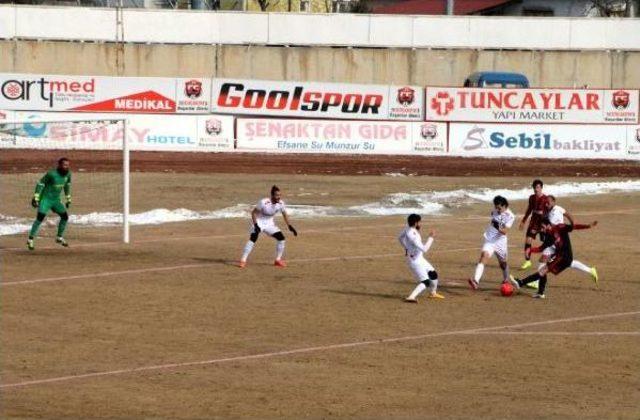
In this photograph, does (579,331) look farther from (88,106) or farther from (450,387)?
(88,106)

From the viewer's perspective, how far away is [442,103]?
56469 millimetres

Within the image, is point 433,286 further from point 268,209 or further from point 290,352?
point 290,352

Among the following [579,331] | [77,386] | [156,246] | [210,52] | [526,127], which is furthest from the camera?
[210,52]

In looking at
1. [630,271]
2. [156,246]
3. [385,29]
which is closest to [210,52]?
[385,29]

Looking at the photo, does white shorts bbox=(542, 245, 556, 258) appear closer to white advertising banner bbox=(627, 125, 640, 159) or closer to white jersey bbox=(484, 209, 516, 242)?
white jersey bbox=(484, 209, 516, 242)

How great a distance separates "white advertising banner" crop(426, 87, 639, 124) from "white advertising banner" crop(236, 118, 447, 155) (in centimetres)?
276

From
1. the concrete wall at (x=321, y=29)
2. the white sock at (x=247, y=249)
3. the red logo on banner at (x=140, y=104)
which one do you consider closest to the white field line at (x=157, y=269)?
the white sock at (x=247, y=249)

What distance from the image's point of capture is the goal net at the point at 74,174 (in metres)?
34.7

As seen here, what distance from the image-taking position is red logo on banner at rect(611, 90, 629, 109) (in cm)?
5638

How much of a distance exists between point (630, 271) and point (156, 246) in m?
11.0

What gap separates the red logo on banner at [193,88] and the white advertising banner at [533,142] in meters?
10.5

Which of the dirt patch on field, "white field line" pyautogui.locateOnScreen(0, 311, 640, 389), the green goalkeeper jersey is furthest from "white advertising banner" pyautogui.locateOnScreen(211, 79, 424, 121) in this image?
"white field line" pyautogui.locateOnScreen(0, 311, 640, 389)

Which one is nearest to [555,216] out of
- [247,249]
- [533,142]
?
[247,249]

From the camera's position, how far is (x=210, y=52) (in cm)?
6525
